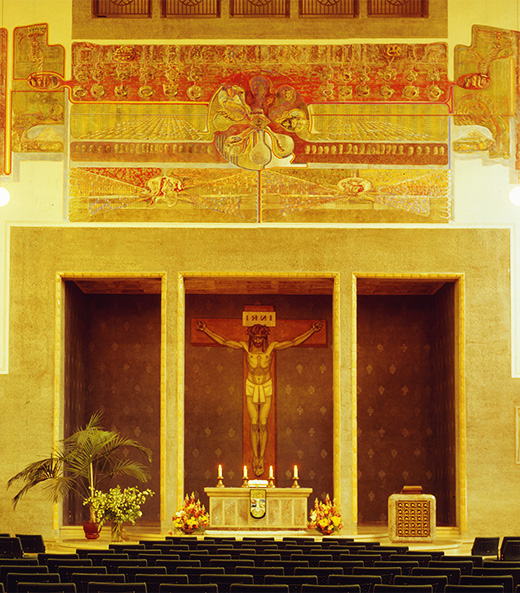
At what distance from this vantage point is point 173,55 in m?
20.0

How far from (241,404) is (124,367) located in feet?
8.67

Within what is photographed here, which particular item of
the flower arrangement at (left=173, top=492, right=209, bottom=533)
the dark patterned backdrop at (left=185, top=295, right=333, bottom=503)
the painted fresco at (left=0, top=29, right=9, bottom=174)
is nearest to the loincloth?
the dark patterned backdrop at (left=185, top=295, right=333, bottom=503)

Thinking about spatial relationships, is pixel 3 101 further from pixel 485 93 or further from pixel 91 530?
pixel 485 93

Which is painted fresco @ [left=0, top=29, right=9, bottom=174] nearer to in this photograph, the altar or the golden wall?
the golden wall

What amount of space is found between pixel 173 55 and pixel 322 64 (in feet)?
9.35

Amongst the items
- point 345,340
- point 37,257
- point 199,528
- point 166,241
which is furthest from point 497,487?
point 37,257

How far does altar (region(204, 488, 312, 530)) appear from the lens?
710 inches

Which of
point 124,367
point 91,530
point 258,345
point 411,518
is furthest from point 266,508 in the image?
point 124,367

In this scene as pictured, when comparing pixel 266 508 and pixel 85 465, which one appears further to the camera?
pixel 266 508

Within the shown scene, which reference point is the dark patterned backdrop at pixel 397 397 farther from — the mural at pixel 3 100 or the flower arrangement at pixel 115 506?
the mural at pixel 3 100

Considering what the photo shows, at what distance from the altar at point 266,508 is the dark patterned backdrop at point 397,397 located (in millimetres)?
4160

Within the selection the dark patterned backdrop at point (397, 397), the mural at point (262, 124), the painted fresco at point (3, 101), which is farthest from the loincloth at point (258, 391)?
the painted fresco at point (3, 101)

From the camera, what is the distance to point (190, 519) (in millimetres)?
17609

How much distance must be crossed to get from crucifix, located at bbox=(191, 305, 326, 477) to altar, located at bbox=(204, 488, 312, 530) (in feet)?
10.3
